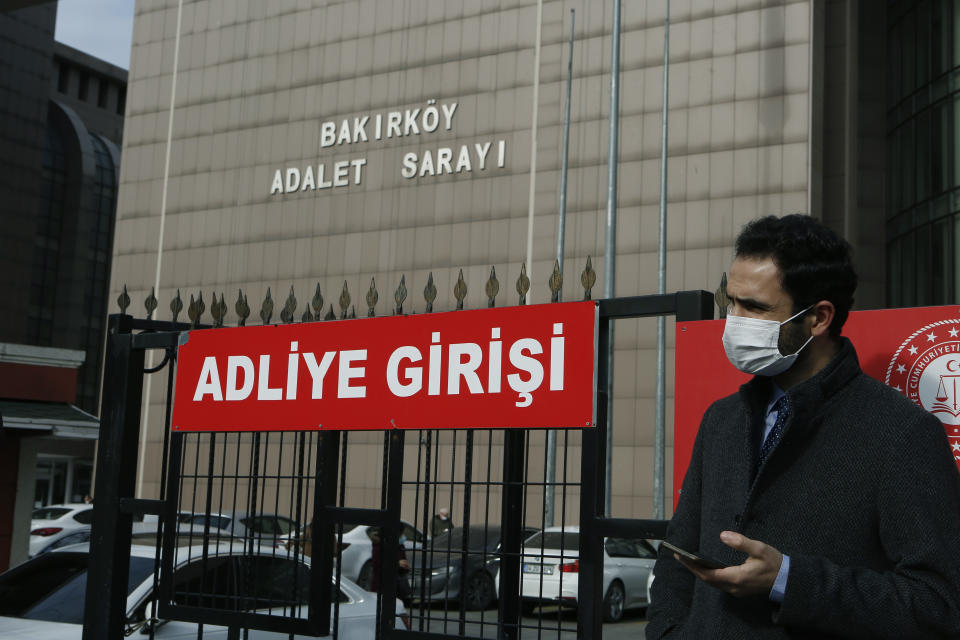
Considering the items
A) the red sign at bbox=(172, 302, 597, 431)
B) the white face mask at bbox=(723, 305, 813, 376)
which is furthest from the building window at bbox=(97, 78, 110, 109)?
the white face mask at bbox=(723, 305, 813, 376)

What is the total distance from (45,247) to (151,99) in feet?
93.8

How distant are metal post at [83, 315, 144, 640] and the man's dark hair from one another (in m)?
4.65

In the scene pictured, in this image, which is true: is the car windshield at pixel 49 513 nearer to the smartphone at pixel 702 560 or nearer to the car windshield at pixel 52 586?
the car windshield at pixel 52 586

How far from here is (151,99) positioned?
1823 inches

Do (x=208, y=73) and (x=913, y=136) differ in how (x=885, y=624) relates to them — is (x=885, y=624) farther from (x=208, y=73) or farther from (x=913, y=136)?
(x=208, y=73)

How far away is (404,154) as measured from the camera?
39312 mm

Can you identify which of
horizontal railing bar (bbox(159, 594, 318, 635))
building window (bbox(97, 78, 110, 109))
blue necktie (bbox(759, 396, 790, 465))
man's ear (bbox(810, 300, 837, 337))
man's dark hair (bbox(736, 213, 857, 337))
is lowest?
horizontal railing bar (bbox(159, 594, 318, 635))

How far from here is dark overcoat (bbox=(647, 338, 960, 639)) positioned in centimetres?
249

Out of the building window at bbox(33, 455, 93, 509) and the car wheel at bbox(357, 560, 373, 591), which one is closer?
the car wheel at bbox(357, 560, 373, 591)

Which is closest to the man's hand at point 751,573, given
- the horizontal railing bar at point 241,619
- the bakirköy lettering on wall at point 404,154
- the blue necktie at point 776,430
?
the blue necktie at point 776,430

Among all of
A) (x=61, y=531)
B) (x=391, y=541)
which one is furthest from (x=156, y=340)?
(x=61, y=531)

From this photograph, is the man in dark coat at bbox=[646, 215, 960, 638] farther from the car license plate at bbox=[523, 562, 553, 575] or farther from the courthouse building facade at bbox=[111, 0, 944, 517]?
the courthouse building facade at bbox=[111, 0, 944, 517]

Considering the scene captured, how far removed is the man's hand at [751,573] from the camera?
245 centimetres

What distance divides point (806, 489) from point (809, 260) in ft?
1.80
